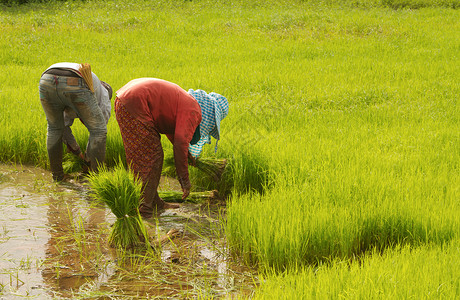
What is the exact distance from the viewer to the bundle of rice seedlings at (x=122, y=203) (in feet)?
10.7

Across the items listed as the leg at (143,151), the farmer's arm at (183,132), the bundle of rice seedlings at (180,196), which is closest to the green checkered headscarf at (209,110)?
the farmer's arm at (183,132)

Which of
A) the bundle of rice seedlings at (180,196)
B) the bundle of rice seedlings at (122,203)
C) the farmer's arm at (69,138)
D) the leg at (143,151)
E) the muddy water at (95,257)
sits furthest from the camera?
the farmer's arm at (69,138)

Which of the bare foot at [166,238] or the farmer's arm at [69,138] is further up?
the farmer's arm at [69,138]

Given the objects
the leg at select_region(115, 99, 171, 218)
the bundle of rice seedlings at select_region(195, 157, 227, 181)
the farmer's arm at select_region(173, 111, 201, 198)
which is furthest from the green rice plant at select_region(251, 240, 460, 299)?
the bundle of rice seedlings at select_region(195, 157, 227, 181)

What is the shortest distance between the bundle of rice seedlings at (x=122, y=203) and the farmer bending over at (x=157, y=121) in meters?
0.49

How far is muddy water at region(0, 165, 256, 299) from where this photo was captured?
2.79 meters

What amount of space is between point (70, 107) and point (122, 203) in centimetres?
150

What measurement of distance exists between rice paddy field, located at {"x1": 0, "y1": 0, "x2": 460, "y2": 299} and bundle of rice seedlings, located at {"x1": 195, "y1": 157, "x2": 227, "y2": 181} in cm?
10

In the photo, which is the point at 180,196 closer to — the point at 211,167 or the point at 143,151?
the point at 211,167

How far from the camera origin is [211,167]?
14.5 ft

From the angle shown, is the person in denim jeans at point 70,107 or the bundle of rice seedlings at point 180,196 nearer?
the person in denim jeans at point 70,107

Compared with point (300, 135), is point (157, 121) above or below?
above

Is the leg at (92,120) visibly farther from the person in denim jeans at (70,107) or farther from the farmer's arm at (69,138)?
the farmer's arm at (69,138)

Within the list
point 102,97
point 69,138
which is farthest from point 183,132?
point 69,138
